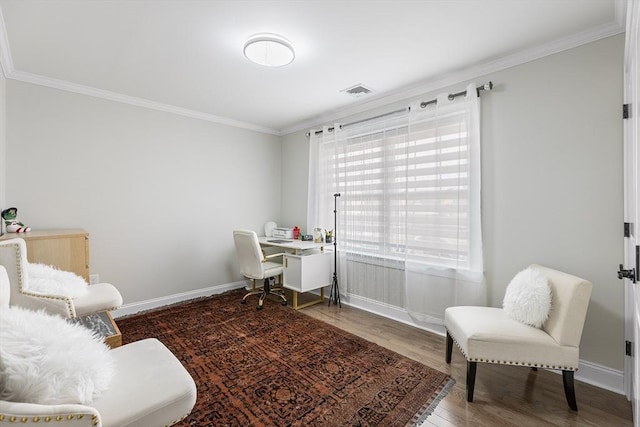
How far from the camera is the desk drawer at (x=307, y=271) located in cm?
350

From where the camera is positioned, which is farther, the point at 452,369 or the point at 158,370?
the point at 452,369

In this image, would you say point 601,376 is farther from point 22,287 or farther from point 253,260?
point 22,287

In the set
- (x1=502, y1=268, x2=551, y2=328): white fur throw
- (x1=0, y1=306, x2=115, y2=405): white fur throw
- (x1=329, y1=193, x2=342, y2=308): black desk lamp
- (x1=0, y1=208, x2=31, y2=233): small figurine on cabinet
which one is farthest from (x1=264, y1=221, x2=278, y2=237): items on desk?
(x1=0, y1=306, x2=115, y2=405): white fur throw

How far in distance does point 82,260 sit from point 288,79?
2.49m

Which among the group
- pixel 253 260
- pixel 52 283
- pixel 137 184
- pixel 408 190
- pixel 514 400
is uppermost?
pixel 137 184

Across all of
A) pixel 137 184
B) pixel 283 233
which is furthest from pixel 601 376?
pixel 137 184

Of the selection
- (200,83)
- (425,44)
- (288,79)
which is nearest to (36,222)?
(200,83)

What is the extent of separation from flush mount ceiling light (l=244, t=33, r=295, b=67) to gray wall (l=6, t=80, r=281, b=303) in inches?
76.1

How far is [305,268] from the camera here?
11.5ft

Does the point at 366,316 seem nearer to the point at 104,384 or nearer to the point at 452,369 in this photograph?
the point at 452,369

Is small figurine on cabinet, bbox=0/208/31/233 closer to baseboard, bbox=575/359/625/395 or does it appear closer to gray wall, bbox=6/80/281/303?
gray wall, bbox=6/80/281/303

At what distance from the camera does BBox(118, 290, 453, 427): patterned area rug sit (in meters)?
1.76

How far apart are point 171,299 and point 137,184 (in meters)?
1.46

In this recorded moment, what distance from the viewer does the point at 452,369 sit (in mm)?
2236
